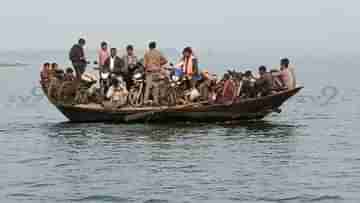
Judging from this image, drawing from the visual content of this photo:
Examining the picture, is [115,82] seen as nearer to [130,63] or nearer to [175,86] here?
[130,63]

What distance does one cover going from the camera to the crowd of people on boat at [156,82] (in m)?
27.9

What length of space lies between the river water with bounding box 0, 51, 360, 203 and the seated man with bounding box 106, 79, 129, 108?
820 millimetres

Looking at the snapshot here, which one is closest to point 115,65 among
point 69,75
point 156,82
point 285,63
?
point 156,82

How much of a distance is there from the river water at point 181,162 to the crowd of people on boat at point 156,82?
38.0 inches

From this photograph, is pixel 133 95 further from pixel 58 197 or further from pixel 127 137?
pixel 58 197

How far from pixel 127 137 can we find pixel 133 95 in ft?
7.39

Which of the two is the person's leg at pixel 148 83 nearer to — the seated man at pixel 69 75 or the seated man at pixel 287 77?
the seated man at pixel 69 75

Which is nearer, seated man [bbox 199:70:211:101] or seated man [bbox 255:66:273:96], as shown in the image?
seated man [bbox 255:66:273:96]

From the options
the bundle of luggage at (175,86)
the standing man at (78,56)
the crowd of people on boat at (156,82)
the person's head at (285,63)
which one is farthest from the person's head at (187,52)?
the standing man at (78,56)

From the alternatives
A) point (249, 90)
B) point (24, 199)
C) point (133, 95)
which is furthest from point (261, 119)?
point (24, 199)

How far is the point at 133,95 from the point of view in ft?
92.6

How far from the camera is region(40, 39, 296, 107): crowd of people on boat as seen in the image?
27.9m

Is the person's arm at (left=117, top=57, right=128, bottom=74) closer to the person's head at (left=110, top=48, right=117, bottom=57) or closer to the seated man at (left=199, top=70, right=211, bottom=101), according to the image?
the person's head at (left=110, top=48, right=117, bottom=57)

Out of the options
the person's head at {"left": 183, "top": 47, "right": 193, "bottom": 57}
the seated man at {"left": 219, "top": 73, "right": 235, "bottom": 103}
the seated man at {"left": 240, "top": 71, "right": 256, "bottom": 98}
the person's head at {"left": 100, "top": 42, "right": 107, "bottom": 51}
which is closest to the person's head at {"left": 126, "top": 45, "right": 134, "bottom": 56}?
the person's head at {"left": 100, "top": 42, "right": 107, "bottom": 51}
